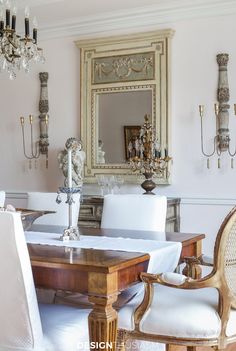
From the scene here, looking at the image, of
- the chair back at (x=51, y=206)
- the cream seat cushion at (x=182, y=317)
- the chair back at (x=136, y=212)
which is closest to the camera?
the cream seat cushion at (x=182, y=317)

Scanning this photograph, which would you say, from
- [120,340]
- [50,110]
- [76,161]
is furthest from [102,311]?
[50,110]

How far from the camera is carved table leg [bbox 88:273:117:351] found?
1.89 meters

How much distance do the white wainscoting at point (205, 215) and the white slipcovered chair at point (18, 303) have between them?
96.2 inches

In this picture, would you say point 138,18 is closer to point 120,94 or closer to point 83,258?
point 120,94

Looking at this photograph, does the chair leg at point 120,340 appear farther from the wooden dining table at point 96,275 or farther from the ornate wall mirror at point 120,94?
the ornate wall mirror at point 120,94

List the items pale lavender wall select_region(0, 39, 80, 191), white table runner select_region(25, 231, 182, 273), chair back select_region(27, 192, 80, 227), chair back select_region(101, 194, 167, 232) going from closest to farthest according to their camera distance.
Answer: white table runner select_region(25, 231, 182, 273) < chair back select_region(101, 194, 167, 232) < chair back select_region(27, 192, 80, 227) < pale lavender wall select_region(0, 39, 80, 191)

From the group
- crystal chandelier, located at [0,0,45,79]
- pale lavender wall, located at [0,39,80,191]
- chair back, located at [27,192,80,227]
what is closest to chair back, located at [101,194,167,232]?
chair back, located at [27,192,80,227]

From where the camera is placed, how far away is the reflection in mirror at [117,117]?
4.41 metres

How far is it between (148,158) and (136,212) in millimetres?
1247

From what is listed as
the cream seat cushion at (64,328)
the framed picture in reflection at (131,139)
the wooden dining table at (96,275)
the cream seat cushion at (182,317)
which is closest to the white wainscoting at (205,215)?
the framed picture in reflection at (131,139)

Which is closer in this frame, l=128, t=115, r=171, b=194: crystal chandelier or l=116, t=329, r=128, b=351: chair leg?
l=116, t=329, r=128, b=351: chair leg

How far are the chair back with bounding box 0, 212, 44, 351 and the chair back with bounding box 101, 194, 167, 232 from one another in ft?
4.11

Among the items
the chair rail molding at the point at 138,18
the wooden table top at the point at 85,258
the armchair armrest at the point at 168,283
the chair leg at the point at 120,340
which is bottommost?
the chair leg at the point at 120,340

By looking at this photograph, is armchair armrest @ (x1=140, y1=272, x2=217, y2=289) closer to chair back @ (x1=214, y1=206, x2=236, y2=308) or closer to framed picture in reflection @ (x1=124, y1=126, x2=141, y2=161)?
chair back @ (x1=214, y1=206, x2=236, y2=308)
